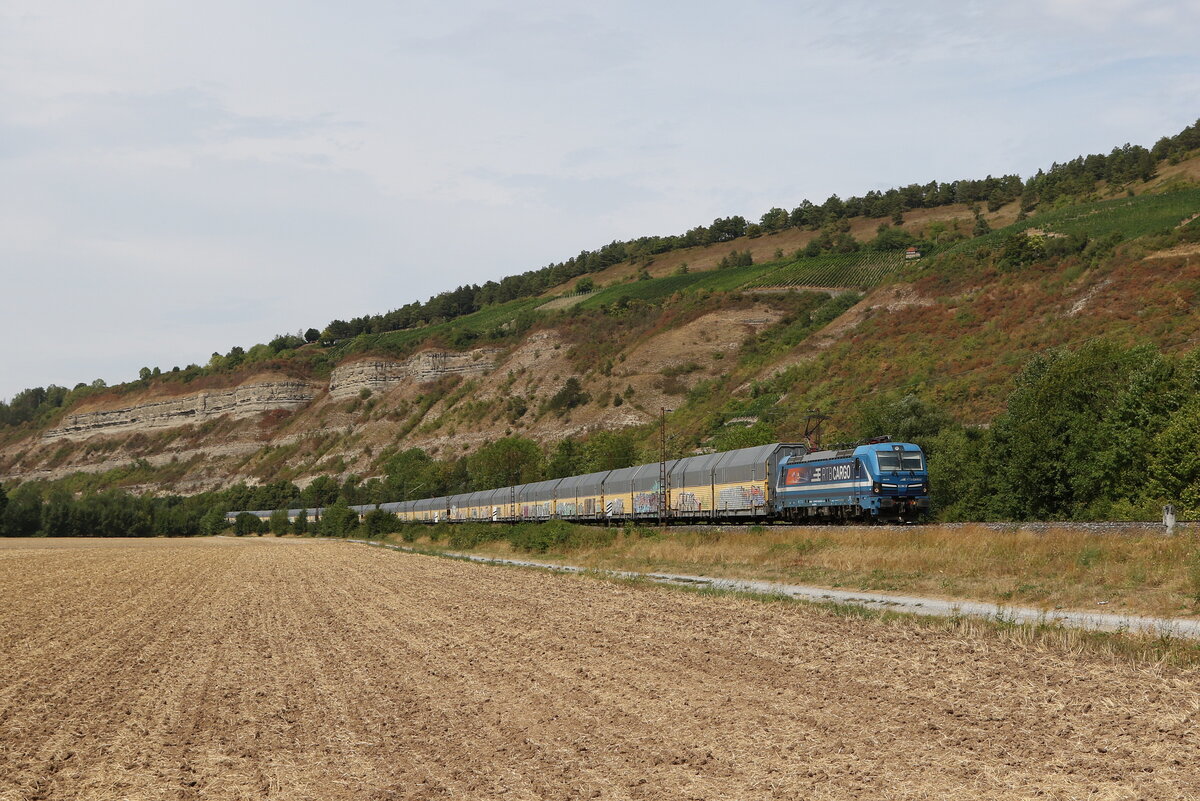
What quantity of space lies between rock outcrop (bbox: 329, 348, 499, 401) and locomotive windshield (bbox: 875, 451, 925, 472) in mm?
124681

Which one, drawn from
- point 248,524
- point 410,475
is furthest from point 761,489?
point 248,524

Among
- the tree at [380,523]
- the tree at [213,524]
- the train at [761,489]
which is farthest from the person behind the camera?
the tree at [213,524]

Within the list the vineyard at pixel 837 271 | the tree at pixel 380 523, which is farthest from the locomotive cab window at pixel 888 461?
the vineyard at pixel 837 271

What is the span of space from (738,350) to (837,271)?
101 feet

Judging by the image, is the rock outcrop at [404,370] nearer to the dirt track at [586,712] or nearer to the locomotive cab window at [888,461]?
the locomotive cab window at [888,461]

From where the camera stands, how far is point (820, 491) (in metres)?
44.9

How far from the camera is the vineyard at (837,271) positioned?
143 meters

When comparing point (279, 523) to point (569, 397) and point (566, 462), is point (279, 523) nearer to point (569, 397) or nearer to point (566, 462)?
point (569, 397)

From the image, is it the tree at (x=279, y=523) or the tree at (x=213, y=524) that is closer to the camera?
the tree at (x=279, y=523)

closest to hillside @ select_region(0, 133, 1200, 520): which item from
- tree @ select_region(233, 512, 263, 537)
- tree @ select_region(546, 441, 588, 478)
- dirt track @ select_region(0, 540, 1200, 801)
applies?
tree @ select_region(546, 441, 588, 478)

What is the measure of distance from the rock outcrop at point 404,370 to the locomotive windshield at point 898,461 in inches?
4909

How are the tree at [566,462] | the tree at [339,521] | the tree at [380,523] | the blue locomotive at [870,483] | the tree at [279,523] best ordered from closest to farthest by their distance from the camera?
the blue locomotive at [870,483], the tree at [380,523], the tree at [566,462], the tree at [339,521], the tree at [279,523]

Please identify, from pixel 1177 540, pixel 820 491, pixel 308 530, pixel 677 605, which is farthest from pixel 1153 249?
pixel 308 530

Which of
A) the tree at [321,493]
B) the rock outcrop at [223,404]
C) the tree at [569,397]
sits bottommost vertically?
the tree at [321,493]
